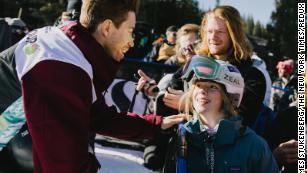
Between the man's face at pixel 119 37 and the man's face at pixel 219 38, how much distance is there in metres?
1.04

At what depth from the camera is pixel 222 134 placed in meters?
2.29

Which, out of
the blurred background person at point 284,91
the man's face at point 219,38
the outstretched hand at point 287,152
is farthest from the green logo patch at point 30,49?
the blurred background person at point 284,91

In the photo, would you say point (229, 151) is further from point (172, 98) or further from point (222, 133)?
point (172, 98)

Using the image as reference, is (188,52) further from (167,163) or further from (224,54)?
(167,163)

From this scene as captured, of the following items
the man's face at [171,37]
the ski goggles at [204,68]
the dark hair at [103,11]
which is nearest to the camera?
the dark hair at [103,11]

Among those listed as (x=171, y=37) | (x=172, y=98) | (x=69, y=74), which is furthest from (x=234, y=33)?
(x=171, y=37)

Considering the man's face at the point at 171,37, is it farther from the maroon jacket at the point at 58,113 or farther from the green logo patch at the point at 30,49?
the maroon jacket at the point at 58,113

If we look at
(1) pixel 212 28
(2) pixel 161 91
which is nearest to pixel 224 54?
(1) pixel 212 28

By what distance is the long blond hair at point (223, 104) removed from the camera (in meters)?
2.44

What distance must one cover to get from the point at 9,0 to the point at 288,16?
2364 centimetres

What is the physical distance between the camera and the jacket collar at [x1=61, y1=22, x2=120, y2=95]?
1774 mm

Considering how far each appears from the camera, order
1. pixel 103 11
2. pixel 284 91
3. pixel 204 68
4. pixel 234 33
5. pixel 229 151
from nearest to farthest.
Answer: pixel 103 11 → pixel 229 151 → pixel 204 68 → pixel 234 33 → pixel 284 91

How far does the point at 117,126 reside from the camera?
227 centimetres

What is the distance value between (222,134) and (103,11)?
95 cm
